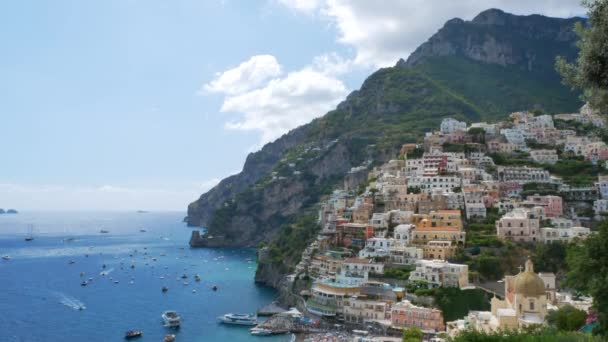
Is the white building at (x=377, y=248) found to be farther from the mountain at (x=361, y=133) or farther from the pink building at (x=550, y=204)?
the mountain at (x=361, y=133)

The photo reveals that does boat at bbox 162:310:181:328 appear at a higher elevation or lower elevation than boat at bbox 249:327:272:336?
higher

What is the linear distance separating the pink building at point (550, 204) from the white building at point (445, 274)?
20048mm

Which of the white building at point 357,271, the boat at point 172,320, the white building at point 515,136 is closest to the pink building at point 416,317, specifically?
the white building at point 357,271

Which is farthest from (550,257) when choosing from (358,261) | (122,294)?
(122,294)

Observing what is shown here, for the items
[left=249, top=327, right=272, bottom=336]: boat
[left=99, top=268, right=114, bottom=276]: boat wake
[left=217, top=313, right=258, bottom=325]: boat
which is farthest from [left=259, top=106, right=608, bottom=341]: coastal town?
[left=99, top=268, right=114, bottom=276]: boat wake

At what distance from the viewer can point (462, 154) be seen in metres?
95.5

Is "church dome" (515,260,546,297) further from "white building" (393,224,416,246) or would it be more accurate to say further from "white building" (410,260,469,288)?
"white building" (393,224,416,246)

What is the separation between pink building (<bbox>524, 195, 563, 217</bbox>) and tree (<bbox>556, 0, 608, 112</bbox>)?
63463mm

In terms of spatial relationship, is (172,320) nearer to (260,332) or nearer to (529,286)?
(260,332)

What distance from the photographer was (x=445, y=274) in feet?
197

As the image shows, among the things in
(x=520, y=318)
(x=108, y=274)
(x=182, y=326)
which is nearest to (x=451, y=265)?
(x=520, y=318)

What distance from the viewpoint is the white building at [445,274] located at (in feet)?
196

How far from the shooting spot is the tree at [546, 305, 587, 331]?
125ft

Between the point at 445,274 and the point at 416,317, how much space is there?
7.31 m
